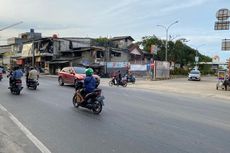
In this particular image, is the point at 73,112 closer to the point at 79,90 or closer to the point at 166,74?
the point at 79,90

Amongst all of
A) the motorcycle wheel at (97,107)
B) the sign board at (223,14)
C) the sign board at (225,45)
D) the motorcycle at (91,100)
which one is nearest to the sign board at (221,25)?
the sign board at (223,14)

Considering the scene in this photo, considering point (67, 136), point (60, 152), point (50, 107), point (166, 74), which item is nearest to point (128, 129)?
point (67, 136)

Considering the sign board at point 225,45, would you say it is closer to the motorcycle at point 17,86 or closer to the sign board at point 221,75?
the sign board at point 221,75

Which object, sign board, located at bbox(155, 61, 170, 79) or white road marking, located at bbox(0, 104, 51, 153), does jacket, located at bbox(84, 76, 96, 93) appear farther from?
sign board, located at bbox(155, 61, 170, 79)

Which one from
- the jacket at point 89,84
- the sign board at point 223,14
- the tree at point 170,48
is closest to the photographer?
the jacket at point 89,84

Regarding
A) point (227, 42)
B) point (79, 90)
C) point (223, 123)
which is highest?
point (227, 42)

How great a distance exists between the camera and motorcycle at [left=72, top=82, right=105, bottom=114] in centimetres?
1378

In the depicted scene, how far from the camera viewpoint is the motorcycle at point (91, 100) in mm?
13781

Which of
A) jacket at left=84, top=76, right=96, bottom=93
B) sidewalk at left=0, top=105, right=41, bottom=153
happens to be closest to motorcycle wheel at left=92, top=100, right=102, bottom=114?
jacket at left=84, top=76, right=96, bottom=93

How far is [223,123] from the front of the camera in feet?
41.3

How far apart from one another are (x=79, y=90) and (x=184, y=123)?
176 inches

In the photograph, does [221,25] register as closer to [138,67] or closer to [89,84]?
[138,67]

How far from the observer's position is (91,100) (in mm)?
14031

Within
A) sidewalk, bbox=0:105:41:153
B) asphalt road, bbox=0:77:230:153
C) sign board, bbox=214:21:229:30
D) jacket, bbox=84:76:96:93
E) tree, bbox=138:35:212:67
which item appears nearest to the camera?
sidewalk, bbox=0:105:41:153
